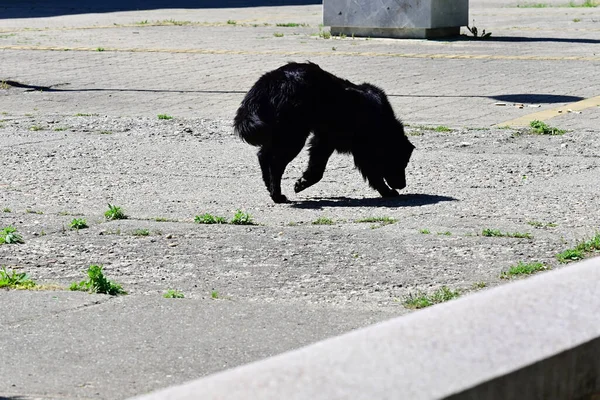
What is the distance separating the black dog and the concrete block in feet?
36.4

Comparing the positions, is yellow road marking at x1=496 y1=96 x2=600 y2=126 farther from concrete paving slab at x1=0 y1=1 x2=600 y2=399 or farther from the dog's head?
the dog's head

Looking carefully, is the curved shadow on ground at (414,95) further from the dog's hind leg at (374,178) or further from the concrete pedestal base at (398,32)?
the concrete pedestal base at (398,32)

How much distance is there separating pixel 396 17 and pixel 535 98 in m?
7.04

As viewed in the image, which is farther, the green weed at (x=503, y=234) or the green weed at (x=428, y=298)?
the green weed at (x=503, y=234)

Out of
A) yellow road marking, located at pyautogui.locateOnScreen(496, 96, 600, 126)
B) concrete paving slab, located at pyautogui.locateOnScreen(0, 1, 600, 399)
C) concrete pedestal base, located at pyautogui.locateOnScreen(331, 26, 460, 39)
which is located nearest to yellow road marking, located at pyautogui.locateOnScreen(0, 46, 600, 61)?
concrete paving slab, located at pyautogui.locateOnScreen(0, 1, 600, 399)

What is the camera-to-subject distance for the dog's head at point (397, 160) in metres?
8.20

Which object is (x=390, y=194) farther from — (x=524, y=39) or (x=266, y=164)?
(x=524, y=39)

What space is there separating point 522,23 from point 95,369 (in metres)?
19.7

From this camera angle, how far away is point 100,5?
3031 cm

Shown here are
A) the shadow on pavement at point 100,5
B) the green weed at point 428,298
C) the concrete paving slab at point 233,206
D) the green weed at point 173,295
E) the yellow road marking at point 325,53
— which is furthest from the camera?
the shadow on pavement at point 100,5

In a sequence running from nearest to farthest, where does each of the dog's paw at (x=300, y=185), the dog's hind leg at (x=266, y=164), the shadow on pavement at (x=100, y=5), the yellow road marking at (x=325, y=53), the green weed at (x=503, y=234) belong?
1. the green weed at (x=503, y=234)
2. the dog's hind leg at (x=266, y=164)
3. the dog's paw at (x=300, y=185)
4. the yellow road marking at (x=325, y=53)
5. the shadow on pavement at (x=100, y=5)

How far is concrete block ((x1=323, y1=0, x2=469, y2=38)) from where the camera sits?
1922 cm

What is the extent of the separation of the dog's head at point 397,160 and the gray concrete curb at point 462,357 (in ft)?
16.6

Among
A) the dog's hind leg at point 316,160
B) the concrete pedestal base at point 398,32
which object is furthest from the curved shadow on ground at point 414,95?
the concrete pedestal base at point 398,32
